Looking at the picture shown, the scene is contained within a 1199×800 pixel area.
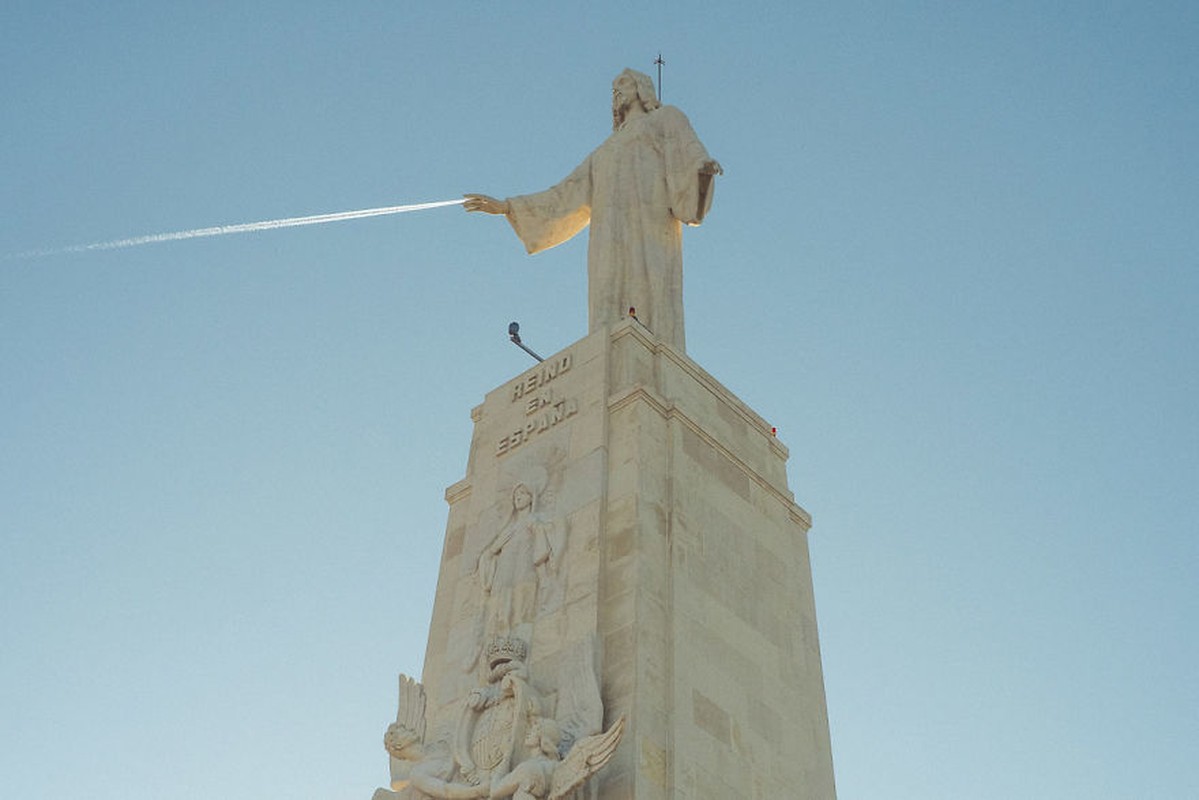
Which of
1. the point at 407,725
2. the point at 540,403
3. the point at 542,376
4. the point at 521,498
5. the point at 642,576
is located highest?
the point at 542,376

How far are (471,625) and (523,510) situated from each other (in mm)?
1531

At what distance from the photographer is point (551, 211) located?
21344mm

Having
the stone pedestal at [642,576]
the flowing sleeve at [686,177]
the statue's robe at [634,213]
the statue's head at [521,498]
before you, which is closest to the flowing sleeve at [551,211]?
the statue's robe at [634,213]

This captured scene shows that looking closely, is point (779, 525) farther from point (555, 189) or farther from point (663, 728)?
point (555, 189)

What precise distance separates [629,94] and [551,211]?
2454 millimetres

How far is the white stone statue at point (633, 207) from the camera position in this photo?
19.2 meters

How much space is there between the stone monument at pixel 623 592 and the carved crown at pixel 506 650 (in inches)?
0.8

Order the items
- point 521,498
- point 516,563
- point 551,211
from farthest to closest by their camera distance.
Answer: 1. point 551,211
2. point 521,498
3. point 516,563

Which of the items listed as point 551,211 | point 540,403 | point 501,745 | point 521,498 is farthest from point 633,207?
point 501,745

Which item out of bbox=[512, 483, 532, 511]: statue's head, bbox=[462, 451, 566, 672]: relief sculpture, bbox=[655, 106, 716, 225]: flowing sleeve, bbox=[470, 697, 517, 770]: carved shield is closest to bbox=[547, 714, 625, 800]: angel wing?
bbox=[470, 697, 517, 770]: carved shield

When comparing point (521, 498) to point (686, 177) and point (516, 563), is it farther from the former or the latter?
point (686, 177)

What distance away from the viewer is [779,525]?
1744 centimetres

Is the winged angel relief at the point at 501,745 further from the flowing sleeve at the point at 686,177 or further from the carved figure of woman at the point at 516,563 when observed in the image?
the flowing sleeve at the point at 686,177

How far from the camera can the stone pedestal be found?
13.7 m
